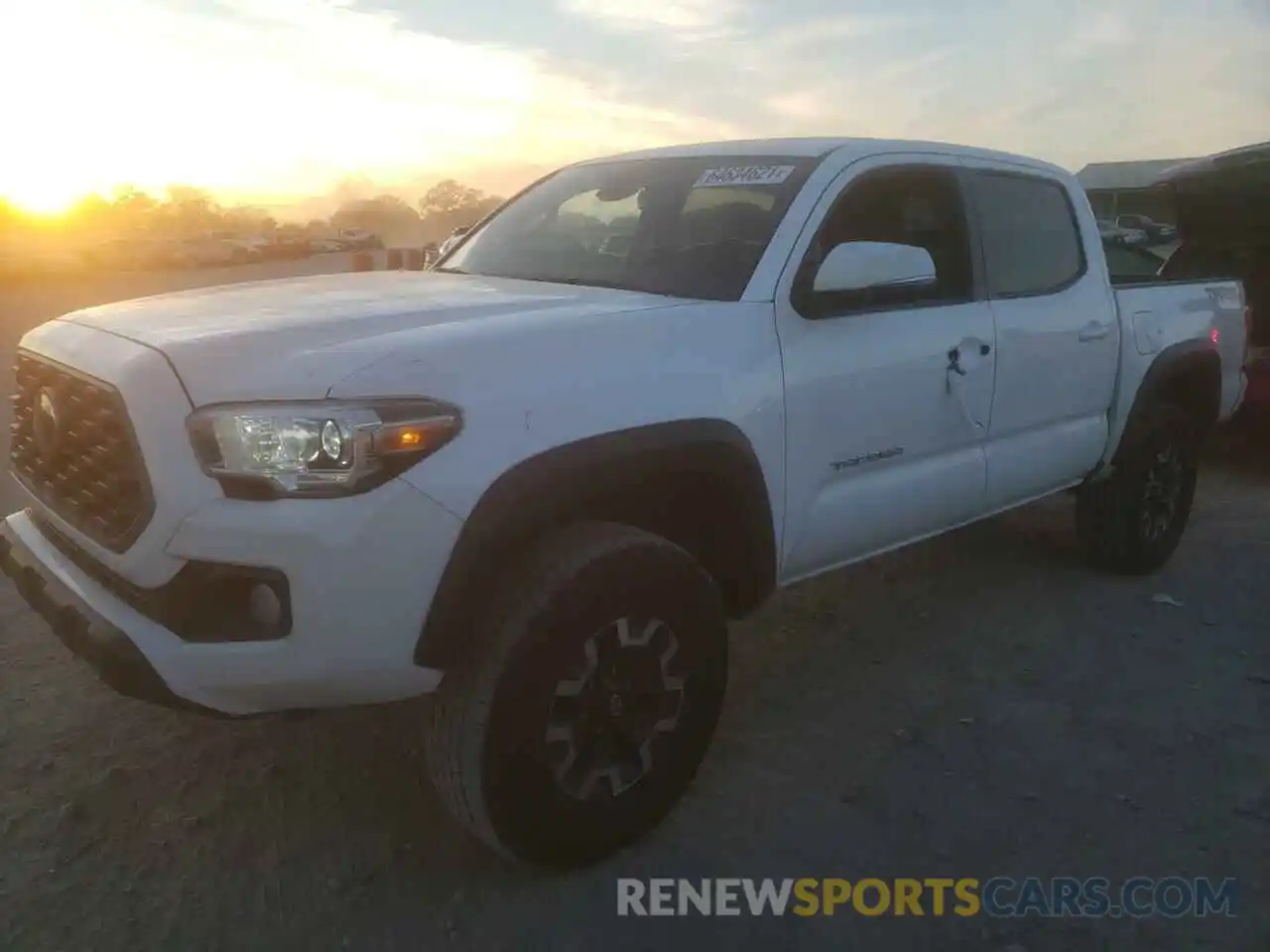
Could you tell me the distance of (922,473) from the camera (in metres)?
3.57

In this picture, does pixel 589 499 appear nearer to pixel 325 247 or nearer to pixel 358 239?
pixel 358 239

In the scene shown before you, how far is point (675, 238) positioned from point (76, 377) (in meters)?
1.80

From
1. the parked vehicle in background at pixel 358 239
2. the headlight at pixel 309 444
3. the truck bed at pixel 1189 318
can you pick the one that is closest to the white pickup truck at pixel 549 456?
the headlight at pixel 309 444

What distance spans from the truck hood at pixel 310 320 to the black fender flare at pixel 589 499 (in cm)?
37

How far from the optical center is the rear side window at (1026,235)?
3998 mm

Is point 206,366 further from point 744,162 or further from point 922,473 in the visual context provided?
point 922,473

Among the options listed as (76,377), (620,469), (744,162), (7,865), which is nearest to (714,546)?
(620,469)

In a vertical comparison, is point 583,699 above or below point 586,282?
below

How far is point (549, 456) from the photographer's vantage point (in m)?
2.45

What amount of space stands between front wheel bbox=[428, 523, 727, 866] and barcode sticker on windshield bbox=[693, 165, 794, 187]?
139cm

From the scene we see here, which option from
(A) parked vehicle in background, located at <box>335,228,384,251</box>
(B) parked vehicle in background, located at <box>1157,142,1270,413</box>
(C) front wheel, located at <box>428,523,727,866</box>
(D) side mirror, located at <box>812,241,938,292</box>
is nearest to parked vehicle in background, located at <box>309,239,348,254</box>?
(A) parked vehicle in background, located at <box>335,228,384,251</box>

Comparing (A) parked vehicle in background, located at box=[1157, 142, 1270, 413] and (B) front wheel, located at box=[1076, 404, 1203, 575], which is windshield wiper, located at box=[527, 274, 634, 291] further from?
(A) parked vehicle in background, located at box=[1157, 142, 1270, 413]

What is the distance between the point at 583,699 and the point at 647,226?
173 cm

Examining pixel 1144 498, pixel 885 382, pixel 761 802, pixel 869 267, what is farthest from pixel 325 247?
pixel 761 802
